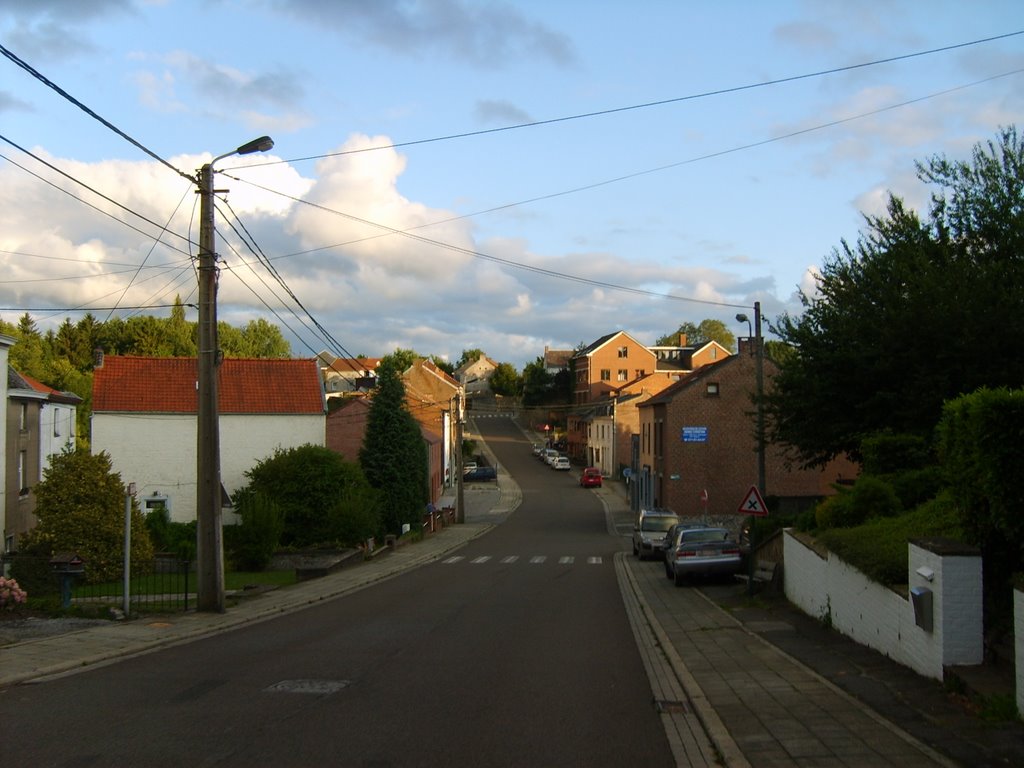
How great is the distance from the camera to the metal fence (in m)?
17.0

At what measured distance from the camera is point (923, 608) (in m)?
9.55

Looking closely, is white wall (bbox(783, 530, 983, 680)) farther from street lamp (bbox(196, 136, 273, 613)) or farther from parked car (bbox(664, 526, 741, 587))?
street lamp (bbox(196, 136, 273, 613))

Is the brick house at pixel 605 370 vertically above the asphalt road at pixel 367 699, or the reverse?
the brick house at pixel 605 370

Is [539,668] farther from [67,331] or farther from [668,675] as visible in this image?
[67,331]

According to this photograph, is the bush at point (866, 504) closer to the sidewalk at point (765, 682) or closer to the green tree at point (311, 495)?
the sidewalk at point (765, 682)

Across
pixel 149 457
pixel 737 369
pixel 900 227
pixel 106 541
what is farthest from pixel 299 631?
pixel 737 369

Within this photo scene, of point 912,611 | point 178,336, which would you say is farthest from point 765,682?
point 178,336

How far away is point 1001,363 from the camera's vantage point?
20891 millimetres

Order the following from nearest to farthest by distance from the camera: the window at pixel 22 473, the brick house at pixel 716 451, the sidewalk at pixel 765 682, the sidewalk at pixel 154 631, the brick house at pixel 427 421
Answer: the sidewalk at pixel 765 682
the sidewalk at pixel 154 631
the window at pixel 22 473
the brick house at pixel 716 451
the brick house at pixel 427 421

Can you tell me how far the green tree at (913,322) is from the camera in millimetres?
20812

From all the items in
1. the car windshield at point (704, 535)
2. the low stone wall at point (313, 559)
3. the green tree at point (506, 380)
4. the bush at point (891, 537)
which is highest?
the green tree at point (506, 380)

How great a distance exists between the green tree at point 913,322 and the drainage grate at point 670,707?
45.5ft

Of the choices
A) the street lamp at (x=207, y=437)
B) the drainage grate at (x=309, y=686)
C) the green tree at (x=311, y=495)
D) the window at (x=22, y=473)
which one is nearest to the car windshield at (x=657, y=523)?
the green tree at (x=311, y=495)

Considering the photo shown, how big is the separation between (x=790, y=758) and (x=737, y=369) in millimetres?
46990
